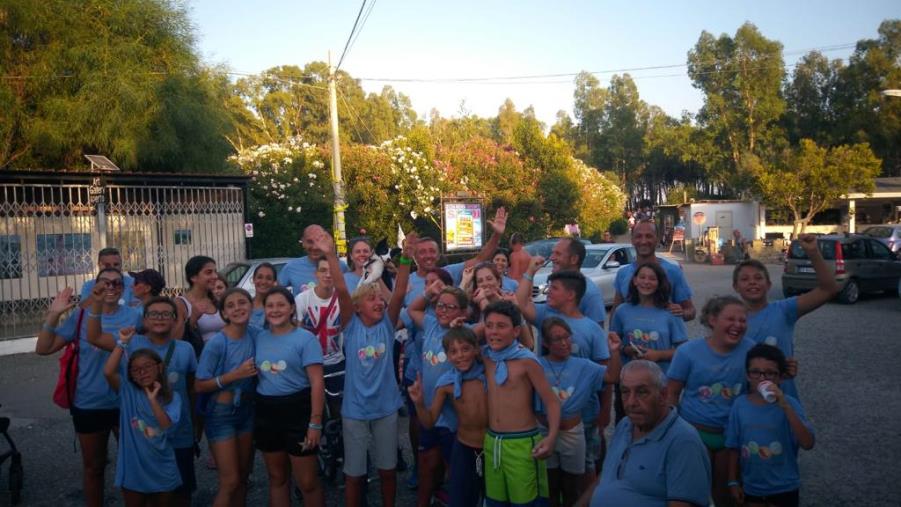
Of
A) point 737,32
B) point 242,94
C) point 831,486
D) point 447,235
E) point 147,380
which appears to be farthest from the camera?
point 242,94

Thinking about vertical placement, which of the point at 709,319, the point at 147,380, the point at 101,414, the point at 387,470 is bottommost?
the point at 387,470

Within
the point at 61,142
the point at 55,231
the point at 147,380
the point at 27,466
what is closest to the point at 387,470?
the point at 147,380

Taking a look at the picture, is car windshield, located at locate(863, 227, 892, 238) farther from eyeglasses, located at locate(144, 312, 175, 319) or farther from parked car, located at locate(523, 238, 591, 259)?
eyeglasses, located at locate(144, 312, 175, 319)

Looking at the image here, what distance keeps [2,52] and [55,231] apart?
5.20 m

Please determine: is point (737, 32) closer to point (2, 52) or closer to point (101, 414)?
point (2, 52)

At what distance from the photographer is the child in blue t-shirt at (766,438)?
346 cm

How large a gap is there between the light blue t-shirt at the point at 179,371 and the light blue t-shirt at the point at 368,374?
966 millimetres

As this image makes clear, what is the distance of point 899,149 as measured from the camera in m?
Result: 40.4

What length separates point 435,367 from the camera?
434 cm

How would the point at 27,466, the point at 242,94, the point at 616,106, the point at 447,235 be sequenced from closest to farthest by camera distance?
1. the point at 27,466
2. the point at 447,235
3. the point at 242,94
4. the point at 616,106

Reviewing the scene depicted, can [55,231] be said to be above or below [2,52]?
below

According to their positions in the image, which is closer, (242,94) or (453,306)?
(453,306)

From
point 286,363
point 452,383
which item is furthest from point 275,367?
point 452,383

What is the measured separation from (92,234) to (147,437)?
10523mm
